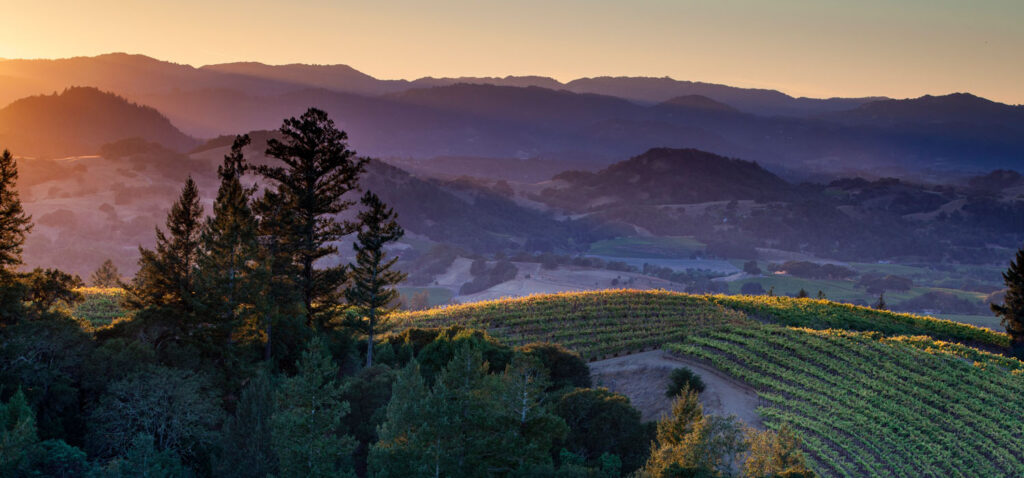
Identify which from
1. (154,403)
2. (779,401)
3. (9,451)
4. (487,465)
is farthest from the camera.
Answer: (779,401)

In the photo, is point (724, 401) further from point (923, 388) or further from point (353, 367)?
point (353, 367)

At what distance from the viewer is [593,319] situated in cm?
5119

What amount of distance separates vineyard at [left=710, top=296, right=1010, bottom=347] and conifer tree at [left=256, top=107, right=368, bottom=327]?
2985cm

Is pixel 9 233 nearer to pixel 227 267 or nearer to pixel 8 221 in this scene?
pixel 8 221

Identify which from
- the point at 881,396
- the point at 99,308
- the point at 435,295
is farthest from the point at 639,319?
the point at 435,295

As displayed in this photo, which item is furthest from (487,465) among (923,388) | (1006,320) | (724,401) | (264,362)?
(1006,320)

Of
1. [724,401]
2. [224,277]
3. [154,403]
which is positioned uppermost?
[224,277]

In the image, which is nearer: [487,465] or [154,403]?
[487,465]

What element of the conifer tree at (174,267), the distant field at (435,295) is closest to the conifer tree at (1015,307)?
the conifer tree at (174,267)

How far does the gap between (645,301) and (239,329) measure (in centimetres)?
3202

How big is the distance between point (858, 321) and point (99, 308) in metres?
48.4

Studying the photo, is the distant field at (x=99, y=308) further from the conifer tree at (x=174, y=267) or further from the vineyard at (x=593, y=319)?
the vineyard at (x=593, y=319)

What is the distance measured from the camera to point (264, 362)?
105 feet

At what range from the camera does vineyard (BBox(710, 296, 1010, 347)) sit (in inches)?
2000
